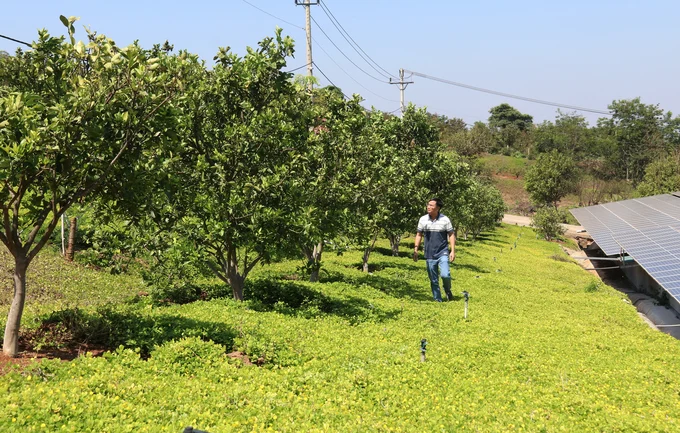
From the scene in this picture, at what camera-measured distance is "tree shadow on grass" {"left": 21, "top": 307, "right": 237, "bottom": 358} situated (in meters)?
8.38

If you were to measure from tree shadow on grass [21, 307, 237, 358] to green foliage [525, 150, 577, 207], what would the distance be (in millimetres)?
64469

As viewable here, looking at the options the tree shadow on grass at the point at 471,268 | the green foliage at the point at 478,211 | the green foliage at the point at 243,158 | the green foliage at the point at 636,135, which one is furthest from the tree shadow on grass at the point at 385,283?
the green foliage at the point at 636,135

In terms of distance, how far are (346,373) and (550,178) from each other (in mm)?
64979

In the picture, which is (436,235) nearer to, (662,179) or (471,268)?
(471,268)

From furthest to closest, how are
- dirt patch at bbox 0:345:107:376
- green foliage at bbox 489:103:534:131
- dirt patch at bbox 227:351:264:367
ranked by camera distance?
green foliage at bbox 489:103:534:131 < dirt patch at bbox 227:351:264:367 < dirt patch at bbox 0:345:107:376

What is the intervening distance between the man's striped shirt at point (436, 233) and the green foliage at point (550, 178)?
5723 cm

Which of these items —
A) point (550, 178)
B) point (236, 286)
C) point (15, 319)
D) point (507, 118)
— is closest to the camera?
point (15, 319)

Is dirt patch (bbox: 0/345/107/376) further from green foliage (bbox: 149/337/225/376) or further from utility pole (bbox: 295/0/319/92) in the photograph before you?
utility pole (bbox: 295/0/319/92)

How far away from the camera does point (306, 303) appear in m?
13.9

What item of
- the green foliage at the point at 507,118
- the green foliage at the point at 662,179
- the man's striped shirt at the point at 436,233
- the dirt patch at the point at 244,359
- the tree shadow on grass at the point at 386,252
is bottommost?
the dirt patch at the point at 244,359

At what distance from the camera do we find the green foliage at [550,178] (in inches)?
2638

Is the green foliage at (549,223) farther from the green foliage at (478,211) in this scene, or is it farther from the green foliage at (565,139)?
the green foliage at (565,139)

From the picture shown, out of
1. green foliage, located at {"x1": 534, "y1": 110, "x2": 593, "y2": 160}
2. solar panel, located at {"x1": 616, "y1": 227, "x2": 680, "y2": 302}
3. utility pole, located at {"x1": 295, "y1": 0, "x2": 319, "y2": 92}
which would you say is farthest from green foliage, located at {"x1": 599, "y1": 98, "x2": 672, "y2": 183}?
utility pole, located at {"x1": 295, "y1": 0, "x2": 319, "y2": 92}

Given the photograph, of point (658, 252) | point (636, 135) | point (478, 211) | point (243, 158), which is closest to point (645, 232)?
point (658, 252)
